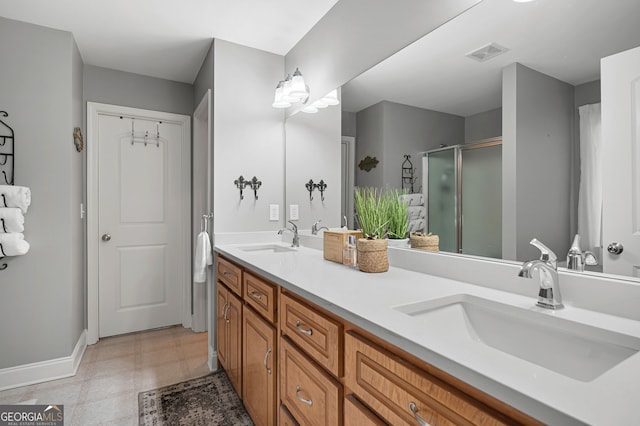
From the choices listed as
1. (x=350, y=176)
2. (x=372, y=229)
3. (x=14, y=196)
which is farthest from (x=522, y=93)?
(x=14, y=196)

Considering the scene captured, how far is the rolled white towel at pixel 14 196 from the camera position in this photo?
6.56 ft

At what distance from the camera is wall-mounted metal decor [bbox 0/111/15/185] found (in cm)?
214

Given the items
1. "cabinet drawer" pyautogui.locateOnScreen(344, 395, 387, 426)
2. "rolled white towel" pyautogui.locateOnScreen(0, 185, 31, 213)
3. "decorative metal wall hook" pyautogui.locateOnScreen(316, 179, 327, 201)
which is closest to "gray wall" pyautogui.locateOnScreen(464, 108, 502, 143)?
"cabinet drawer" pyautogui.locateOnScreen(344, 395, 387, 426)

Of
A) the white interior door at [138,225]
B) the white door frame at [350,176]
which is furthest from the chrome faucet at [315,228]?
the white interior door at [138,225]

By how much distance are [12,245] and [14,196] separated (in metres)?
0.30

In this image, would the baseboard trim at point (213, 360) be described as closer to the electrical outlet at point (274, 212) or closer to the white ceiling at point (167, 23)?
the electrical outlet at point (274, 212)

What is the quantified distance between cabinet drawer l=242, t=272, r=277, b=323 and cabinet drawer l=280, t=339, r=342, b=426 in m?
0.15

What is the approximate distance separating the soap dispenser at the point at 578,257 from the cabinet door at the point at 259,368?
107 cm

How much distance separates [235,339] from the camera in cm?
189

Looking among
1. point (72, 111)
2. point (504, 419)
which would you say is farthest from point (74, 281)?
point (504, 419)

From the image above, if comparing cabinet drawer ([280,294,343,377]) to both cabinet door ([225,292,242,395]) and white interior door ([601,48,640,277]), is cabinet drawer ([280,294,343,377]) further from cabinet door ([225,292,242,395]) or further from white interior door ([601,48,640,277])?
white interior door ([601,48,640,277])

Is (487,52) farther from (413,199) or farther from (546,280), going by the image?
(546,280)

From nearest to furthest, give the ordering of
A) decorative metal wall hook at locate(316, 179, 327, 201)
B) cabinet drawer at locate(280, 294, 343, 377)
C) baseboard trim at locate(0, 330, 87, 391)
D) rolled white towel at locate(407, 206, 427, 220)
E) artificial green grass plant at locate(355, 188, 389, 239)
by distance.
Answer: cabinet drawer at locate(280, 294, 343, 377) < rolled white towel at locate(407, 206, 427, 220) < artificial green grass plant at locate(355, 188, 389, 239) < baseboard trim at locate(0, 330, 87, 391) < decorative metal wall hook at locate(316, 179, 327, 201)

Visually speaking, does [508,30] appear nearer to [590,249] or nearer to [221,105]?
[590,249]
